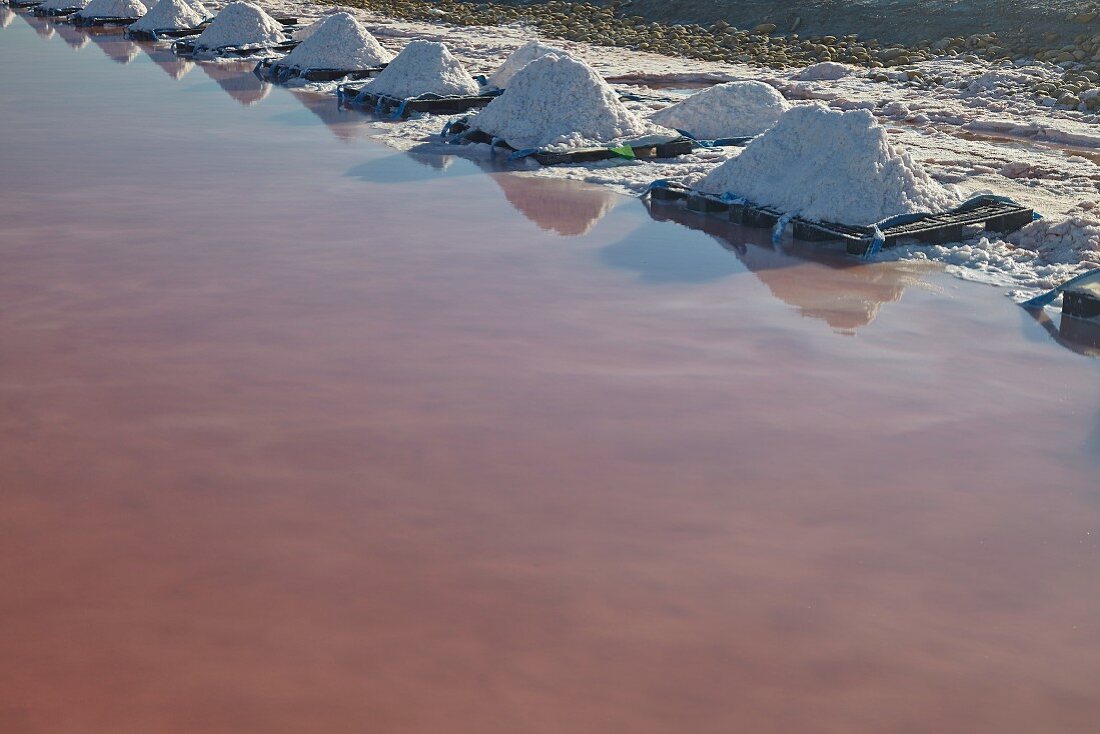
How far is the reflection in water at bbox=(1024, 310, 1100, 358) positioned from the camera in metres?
4.77

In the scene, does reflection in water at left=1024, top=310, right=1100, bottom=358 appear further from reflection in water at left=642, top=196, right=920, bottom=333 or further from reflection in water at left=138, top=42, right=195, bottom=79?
reflection in water at left=138, top=42, right=195, bottom=79

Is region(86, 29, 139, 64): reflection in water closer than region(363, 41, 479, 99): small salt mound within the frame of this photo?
No

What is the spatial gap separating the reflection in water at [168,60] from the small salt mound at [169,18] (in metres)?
0.52

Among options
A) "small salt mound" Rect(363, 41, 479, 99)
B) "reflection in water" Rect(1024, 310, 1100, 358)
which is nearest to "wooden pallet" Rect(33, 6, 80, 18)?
"small salt mound" Rect(363, 41, 479, 99)

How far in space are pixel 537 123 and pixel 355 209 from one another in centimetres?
242

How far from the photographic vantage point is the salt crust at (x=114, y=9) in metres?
19.6

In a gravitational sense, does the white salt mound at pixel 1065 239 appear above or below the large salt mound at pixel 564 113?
below

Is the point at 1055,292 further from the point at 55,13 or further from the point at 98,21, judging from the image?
the point at 55,13

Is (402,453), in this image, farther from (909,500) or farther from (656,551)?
(909,500)

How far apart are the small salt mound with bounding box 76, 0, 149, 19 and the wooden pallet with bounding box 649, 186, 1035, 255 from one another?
15.8 meters

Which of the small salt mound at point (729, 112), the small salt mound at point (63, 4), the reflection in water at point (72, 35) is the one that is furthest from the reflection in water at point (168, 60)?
the small salt mound at point (729, 112)

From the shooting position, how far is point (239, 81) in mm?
13094

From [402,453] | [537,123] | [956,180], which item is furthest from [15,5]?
[402,453]

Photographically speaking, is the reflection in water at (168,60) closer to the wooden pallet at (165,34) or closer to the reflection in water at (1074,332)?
the wooden pallet at (165,34)
